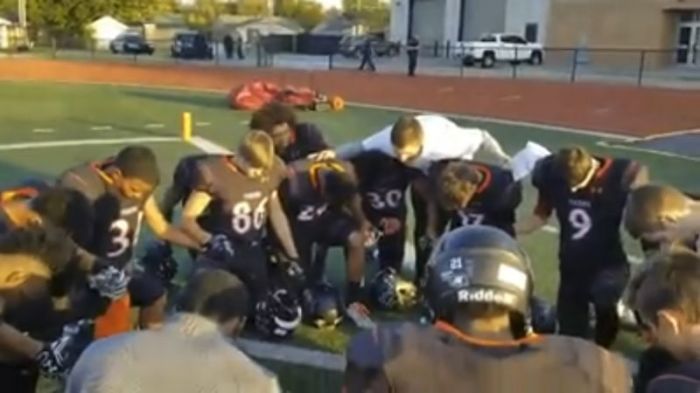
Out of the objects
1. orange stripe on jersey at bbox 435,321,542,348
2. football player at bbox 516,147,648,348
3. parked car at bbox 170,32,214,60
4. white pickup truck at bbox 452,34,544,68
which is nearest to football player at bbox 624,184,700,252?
football player at bbox 516,147,648,348

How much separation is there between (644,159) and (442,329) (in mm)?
14365

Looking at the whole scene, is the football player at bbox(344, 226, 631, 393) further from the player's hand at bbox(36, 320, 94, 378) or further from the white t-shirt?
the white t-shirt

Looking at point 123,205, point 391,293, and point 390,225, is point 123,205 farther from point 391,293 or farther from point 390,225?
point 390,225

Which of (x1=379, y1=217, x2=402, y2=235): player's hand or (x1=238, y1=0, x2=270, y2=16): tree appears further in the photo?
(x1=238, y1=0, x2=270, y2=16): tree

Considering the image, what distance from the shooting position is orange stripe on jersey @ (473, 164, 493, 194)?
681 centimetres

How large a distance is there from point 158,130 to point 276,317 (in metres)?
12.5

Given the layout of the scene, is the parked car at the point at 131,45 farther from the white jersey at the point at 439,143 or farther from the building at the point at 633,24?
the white jersey at the point at 439,143

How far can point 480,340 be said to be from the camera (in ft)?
8.59

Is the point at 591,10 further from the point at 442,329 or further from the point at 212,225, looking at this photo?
the point at 442,329

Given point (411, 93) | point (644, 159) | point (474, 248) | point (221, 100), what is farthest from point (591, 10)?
point (474, 248)

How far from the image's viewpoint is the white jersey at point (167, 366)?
8.71ft

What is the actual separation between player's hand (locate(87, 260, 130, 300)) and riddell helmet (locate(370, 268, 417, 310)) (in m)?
2.83

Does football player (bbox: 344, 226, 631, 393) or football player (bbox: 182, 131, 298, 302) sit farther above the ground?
football player (bbox: 344, 226, 631, 393)

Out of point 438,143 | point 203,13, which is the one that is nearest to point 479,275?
point 438,143
